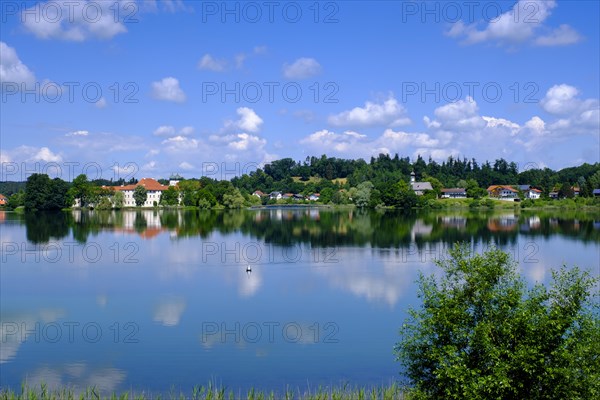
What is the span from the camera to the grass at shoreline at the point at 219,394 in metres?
15.5

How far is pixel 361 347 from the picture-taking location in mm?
22047

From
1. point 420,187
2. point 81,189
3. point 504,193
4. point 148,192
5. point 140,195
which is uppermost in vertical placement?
point 81,189

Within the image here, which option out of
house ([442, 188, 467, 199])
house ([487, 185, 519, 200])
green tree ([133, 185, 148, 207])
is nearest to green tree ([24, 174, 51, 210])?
green tree ([133, 185, 148, 207])

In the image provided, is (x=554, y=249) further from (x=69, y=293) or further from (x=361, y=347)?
(x=69, y=293)

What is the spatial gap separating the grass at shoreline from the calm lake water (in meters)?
0.71

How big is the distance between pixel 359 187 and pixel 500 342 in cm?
13551

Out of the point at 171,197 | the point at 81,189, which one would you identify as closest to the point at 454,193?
the point at 171,197

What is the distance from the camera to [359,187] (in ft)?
486

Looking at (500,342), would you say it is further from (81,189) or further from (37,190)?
(81,189)

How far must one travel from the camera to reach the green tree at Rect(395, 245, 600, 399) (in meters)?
12.5

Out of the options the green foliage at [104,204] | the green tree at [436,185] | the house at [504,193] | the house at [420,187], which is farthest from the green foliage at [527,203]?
the green foliage at [104,204]

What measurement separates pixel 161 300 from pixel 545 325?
72.1ft

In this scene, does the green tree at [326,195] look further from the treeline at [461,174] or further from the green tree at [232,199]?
the green tree at [232,199]

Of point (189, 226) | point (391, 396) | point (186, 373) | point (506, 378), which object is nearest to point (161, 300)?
point (186, 373)
